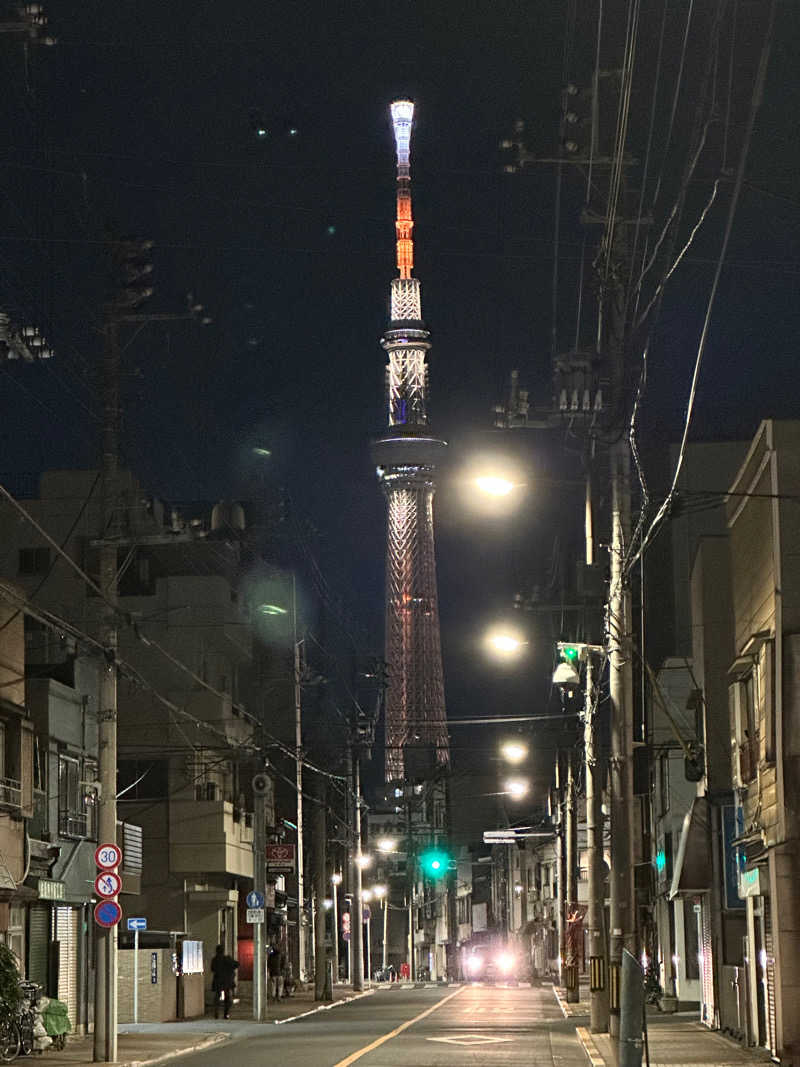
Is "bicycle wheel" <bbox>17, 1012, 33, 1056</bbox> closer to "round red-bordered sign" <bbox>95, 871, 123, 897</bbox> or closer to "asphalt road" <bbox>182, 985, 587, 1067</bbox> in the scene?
"asphalt road" <bbox>182, 985, 587, 1067</bbox>

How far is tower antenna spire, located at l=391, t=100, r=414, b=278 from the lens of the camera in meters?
166

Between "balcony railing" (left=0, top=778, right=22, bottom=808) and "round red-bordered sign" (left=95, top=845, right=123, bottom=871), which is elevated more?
"balcony railing" (left=0, top=778, right=22, bottom=808)

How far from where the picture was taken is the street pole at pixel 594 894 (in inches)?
1204

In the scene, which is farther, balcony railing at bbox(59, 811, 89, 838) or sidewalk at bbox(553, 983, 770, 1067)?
balcony railing at bbox(59, 811, 89, 838)

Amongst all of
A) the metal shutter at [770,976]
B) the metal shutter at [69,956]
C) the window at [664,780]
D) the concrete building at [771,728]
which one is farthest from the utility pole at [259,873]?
the metal shutter at [770,976]

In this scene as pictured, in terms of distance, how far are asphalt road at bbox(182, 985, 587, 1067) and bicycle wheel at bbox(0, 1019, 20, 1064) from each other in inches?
117

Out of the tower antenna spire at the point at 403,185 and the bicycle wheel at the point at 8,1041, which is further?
the tower antenna spire at the point at 403,185

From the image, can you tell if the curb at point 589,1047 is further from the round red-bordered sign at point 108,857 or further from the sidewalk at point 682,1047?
the round red-bordered sign at point 108,857

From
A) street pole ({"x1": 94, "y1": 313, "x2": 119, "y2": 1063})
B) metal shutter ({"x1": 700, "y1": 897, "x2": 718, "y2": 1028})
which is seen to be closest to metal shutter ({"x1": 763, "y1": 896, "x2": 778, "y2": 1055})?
metal shutter ({"x1": 700, "y1": 897, "x2": 718, "y2": 1028})

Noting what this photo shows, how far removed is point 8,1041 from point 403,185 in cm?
14210

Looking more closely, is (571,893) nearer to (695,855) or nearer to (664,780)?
(664,780)

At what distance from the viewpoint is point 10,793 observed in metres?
34.5

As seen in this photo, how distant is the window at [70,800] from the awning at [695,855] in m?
14.6

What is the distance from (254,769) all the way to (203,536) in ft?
109
